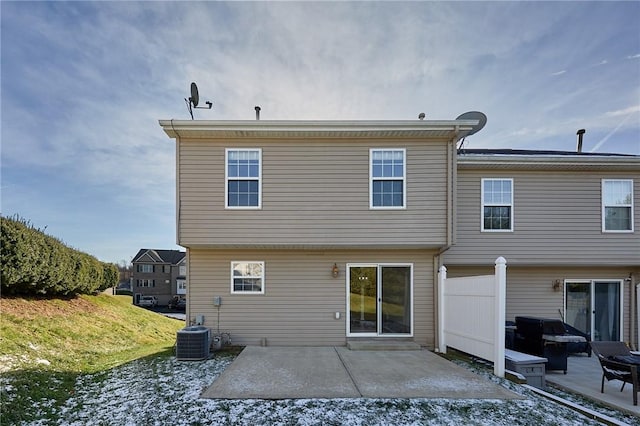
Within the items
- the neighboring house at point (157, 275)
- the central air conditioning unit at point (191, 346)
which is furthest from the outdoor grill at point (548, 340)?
the neighboring house at point (157, 275)

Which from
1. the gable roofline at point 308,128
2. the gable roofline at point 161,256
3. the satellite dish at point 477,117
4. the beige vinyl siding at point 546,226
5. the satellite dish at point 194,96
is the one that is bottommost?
the gable roofline at point 161,256

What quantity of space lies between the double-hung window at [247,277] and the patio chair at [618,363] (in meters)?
6.98

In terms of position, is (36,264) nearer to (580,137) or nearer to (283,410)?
(283,410)

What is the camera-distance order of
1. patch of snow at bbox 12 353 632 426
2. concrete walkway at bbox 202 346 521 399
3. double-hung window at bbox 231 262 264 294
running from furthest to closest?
double-hung window at bbox 231 262 264 294, concrete walkway at bbox 202 346 521 399, patch of snow at bbox 12 353 632 426

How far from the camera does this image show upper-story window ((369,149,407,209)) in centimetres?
758

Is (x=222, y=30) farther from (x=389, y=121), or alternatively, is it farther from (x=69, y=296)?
(x=69, y=296)

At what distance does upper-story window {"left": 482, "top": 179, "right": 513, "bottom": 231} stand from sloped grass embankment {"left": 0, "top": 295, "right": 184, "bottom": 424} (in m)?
9.28

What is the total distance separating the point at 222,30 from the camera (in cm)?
920

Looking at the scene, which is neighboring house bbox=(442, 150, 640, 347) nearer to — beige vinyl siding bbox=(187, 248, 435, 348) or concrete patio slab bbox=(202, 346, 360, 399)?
beige vinyl siding bbox=(187, 248, 435, 348)

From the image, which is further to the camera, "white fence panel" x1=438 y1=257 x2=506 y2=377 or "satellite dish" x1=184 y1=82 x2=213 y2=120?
"satellite dish" x1=184 y1=82 x2=213 y2=120

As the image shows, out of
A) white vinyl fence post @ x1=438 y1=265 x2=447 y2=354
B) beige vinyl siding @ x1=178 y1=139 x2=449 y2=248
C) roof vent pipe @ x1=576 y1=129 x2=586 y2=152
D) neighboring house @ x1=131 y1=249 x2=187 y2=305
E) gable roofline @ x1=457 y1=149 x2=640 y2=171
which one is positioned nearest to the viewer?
beige vinyl siding @ x1=178 y1=139 x2=449 y2=248

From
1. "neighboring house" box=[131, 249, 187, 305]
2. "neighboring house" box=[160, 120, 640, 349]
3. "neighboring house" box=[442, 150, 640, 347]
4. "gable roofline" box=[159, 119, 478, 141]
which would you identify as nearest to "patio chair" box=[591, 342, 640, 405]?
"neighboring house" box=[442, 150, 640, 347]

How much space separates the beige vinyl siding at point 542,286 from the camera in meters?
8.95

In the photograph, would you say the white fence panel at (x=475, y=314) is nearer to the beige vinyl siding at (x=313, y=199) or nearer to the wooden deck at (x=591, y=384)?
the beige vinyl siding at (x=313, y=199)
